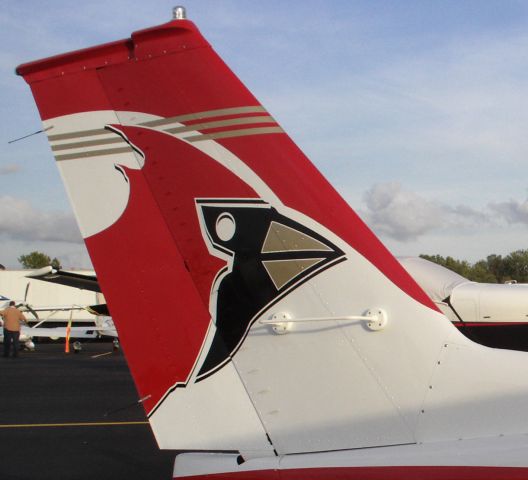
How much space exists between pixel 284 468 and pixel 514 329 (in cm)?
631

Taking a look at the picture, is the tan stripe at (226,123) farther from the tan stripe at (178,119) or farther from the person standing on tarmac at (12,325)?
the person standing on tarmac at (12,325)

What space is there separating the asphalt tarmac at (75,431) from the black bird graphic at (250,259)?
52 centimetres

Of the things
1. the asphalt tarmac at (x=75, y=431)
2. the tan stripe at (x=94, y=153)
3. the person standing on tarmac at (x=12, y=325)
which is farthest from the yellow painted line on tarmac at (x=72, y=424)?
the person standing on tarmac at (x=12, y=325)

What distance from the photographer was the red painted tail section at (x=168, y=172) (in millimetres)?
2604

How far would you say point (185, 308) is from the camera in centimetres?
271

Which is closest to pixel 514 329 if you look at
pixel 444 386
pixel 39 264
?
pixel 444 386

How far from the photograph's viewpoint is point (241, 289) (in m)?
2.65

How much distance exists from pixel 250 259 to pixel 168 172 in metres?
0.44

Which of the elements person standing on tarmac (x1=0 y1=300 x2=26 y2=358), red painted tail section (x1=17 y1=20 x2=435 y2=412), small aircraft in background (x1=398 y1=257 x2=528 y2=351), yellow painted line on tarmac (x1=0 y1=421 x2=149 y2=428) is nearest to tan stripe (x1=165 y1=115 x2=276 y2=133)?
red painted tail section (x1=17 y1=20 x2=435 y2=412)

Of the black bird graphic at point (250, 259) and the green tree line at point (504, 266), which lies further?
the green tree line at point (504, 266)

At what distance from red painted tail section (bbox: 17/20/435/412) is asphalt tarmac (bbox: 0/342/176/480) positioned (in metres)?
0.38

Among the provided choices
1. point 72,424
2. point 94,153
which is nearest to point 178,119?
point 94,153

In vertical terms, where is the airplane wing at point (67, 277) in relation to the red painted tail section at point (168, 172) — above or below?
above

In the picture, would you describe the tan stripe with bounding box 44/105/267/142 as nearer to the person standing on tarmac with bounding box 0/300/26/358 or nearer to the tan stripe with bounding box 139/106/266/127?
the tan stripe with bounding box 139/106/266/127
